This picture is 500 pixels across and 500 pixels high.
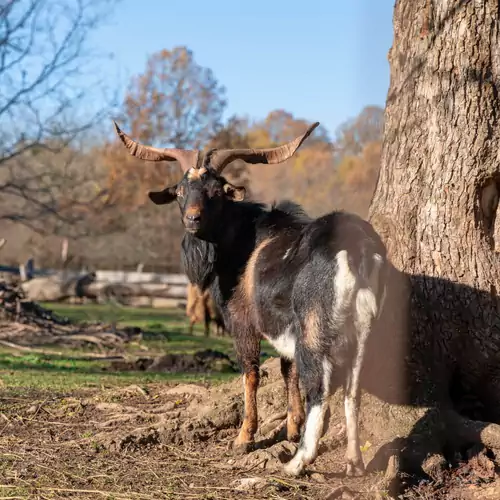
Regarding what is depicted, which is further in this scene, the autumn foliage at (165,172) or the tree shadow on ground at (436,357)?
the autumn foliage at (165,172)

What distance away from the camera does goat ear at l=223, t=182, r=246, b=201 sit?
291 inches

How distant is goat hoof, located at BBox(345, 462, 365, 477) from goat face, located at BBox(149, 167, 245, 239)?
2.53m

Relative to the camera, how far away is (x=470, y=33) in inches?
263

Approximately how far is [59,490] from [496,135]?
4.54m

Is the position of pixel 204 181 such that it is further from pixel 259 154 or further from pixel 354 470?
pixel 354 470

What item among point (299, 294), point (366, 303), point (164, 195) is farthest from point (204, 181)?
point (366, 303)

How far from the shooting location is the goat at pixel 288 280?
221 inches

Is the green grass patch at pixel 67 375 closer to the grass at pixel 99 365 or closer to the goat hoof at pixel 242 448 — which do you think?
the grass at pixel 99 365

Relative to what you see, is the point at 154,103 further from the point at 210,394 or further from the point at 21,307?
the point at 210,394

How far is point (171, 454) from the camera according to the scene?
6570 mm

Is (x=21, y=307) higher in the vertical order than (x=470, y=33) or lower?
lower

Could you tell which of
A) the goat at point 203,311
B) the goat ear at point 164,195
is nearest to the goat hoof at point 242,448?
the goat ear at point 164,195

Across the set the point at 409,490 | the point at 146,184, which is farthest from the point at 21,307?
the point at 146,184

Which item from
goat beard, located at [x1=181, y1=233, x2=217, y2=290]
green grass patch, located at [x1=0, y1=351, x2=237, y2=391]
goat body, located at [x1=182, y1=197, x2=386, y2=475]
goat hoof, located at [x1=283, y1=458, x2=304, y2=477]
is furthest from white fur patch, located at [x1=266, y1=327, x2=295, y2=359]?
green grass patch, located at [x1=0, y1=351, x2=237, y2=391]
